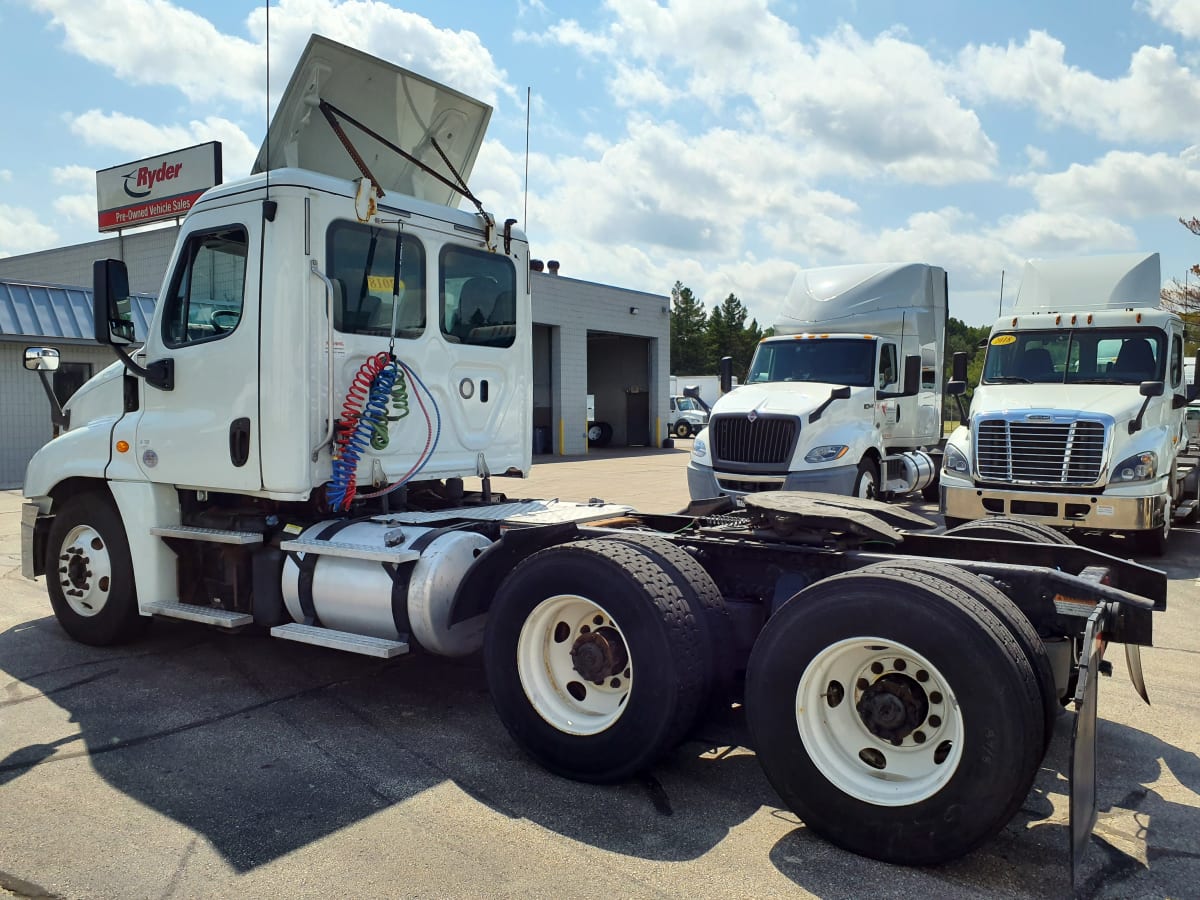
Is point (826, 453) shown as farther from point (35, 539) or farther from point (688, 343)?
point (688, 343)

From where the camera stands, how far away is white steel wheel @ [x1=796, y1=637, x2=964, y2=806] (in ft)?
11.1

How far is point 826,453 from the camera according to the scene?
36.9 ft

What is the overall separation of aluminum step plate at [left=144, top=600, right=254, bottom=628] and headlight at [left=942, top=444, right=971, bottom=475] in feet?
26.0

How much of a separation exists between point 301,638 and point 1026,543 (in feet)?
12.6

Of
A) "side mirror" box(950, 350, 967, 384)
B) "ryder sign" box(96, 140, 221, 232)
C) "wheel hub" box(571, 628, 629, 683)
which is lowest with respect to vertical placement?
"wheel hub" box(571, 628, 629, 683)

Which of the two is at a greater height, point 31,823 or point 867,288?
point 867,288

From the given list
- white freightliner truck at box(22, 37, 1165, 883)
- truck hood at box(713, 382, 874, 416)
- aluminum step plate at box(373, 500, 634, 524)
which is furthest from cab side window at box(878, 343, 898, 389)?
aluminum step plate at box(373, 500, 634, 524)

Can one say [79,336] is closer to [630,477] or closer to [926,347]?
[630,477]

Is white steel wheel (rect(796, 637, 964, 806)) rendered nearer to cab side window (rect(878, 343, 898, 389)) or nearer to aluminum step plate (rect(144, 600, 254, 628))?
aluminum step plate (rect(144, 600, 254, 628))

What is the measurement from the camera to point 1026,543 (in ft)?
15.1

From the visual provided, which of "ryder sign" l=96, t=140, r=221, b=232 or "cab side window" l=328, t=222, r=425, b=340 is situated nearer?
"cab side window" l=328, t=222, r=425, b=340

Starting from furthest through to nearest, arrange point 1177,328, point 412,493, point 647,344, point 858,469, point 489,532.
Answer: point 647,344, point 858,469, point 1177,328, point 412,493, point 489,532

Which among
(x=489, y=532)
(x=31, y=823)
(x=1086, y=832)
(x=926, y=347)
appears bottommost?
(x=31, y=823)

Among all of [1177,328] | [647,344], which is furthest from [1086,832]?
[647,344]
